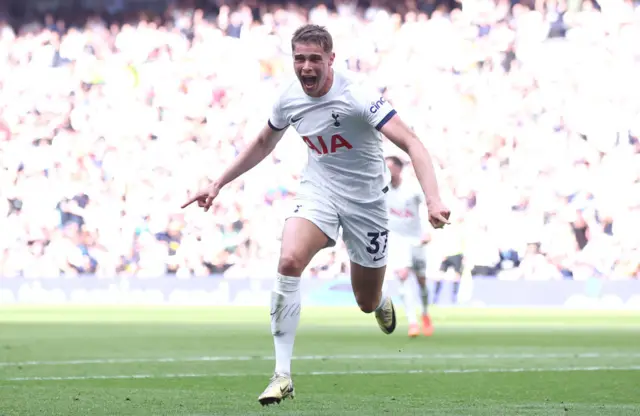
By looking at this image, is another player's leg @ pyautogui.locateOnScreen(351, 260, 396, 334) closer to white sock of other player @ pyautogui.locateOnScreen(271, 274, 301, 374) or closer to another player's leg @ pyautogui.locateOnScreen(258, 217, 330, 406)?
another player's leg @ pyautogui.locateOnScreen(258, 217, 330, 406)

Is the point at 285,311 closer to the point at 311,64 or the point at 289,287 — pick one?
the point at 289,287

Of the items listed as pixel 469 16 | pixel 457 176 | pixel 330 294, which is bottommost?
pixel 330 294

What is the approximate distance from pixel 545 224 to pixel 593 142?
213 cm

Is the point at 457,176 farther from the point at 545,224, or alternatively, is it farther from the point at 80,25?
the point at 80,25

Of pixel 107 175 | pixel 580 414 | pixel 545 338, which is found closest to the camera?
pixel 580 414

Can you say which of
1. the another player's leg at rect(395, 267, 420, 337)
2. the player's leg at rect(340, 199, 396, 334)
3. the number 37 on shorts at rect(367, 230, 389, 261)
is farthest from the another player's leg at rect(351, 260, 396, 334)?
the another player's leg at rect(395, 267, 420, 337)

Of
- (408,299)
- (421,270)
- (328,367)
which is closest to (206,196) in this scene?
(328,367)

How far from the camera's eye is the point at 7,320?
19.6 metres

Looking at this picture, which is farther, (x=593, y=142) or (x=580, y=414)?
(x=593, y=142)

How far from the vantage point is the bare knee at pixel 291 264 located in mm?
7059

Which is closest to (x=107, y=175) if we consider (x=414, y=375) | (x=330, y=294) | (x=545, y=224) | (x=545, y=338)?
(x=330, y=294)

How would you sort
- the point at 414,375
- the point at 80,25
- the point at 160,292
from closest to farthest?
the point at 414,375 → the point at 160,292 → the point at 80,25

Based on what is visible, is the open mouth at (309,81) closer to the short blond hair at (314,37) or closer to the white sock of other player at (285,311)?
the short blond hair at (314,37)

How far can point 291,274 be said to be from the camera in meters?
7.09
